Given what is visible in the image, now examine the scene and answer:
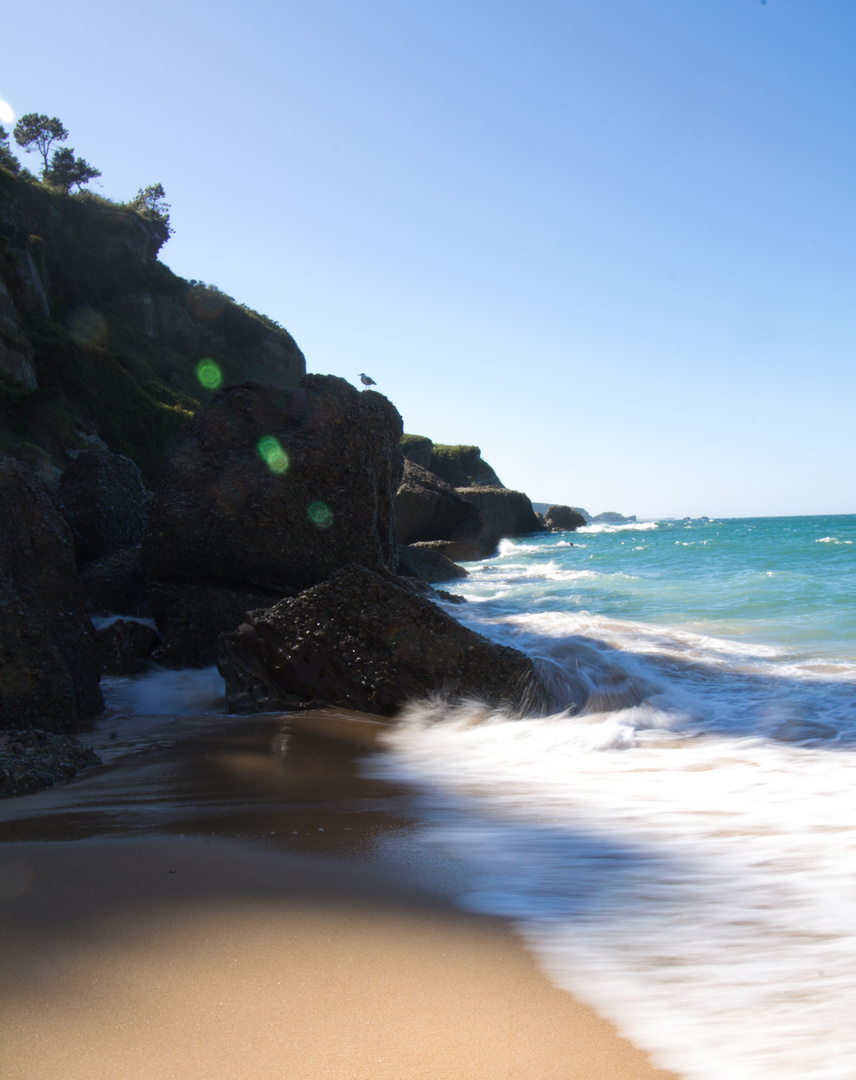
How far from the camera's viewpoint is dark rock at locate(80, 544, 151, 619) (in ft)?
21.5

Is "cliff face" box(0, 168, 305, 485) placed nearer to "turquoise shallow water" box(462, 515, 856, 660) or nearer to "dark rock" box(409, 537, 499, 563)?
"dark rock" box(409, 537, 499, 563)

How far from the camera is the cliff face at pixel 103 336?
19484 mm

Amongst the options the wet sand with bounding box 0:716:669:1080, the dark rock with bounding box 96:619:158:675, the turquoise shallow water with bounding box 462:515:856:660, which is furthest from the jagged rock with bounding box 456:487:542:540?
the wet sand with bounding box 0:716:669:1080

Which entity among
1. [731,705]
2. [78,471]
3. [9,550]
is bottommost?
[731,705]

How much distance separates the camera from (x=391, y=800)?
2.89 metres

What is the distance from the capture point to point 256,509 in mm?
5816

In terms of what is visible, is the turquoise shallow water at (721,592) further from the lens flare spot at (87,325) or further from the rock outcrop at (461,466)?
the rock outcrop at (461,466)

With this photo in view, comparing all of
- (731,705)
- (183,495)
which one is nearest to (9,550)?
(183,495)

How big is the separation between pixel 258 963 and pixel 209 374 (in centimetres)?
3921

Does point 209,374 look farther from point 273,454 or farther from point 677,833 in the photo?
point 677,833

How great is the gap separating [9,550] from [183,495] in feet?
6.35

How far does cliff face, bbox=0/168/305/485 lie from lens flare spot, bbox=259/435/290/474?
39.7ft

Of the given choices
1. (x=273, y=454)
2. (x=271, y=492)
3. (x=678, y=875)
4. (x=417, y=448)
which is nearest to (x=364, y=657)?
(x=271, y=492)

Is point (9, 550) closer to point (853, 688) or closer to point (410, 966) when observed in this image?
point (410, 966)
